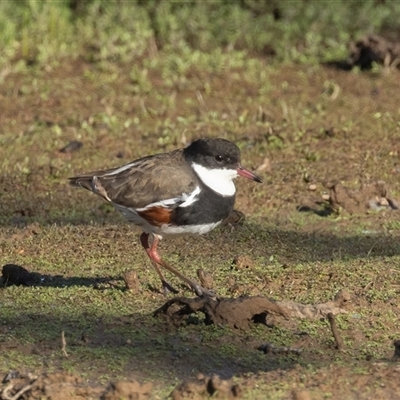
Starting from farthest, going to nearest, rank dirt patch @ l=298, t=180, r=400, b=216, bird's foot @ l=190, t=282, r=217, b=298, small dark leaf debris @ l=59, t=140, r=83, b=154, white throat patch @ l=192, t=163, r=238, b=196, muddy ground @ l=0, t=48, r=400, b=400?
small dark leaf debris @ l=59, t=140, r=83, b=154 → dirt patch @ l=298, t=180, r=400, b=216 → white throat patch @ l=192, t=163, r=238, b=196 → bird's foot @ l=190, t=282, r=217, b=298 → muddy ground @ l=0, t=48, r=400, b=400

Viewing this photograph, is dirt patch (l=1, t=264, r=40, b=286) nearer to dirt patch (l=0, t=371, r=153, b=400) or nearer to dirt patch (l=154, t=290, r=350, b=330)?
dirt patch (l=154, t=290, r=350, b=330)

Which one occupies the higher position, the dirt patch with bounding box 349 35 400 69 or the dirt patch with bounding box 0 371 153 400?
the dirt patch with bounding box 0 371 153 400

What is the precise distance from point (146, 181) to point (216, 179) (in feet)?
1.45

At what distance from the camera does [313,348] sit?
17.4 ft

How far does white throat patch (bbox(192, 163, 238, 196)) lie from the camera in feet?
21.4

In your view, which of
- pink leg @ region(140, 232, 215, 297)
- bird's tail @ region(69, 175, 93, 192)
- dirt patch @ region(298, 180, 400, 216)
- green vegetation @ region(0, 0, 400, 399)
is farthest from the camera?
dirt patch @ region(298, 180, 400, 216)

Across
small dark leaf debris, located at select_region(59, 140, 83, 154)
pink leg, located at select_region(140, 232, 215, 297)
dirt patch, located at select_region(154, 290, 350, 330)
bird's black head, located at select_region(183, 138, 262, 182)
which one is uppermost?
bird's black head, located at select_region(183, 138, 262, 182)

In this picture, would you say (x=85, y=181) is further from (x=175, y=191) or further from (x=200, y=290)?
(x=200, y=290)

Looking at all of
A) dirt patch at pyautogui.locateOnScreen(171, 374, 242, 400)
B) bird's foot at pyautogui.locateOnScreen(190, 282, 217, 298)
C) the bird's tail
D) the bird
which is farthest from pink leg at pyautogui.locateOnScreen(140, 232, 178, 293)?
dirt patch at pyautogui.locateOnScreen(171, 374, 242, 400)

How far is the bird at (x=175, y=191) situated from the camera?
250 inches

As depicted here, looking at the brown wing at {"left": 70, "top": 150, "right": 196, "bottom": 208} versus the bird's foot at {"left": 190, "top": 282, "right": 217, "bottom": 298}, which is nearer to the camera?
the bird's foot at {"left": 190, "top": 282, "right": 217, "bottom": 298}

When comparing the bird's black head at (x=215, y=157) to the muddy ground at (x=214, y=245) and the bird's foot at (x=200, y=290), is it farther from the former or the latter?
the bird's foot at (x=200, y=290)

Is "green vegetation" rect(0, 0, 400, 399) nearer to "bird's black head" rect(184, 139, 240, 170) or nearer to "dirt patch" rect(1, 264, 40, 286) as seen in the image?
"dirt patch" rect(1, 264, 40, 286)

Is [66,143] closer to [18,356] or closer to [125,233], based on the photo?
[125,233]
